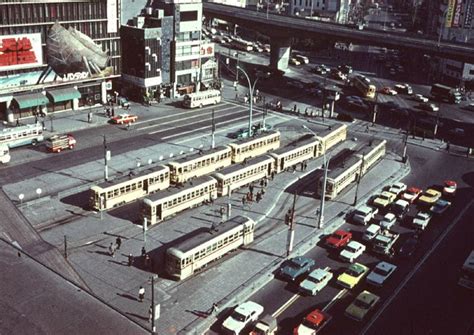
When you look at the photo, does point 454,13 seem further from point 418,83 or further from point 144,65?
point 144,65

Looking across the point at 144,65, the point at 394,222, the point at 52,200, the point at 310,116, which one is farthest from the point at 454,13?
the point at 52,200

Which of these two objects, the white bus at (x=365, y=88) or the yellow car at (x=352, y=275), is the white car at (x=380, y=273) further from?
the white bus at (x=365, y=88)

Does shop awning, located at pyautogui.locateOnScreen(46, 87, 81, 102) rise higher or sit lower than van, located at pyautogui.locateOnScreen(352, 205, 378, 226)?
higher

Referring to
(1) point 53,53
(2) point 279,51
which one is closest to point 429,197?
(1) point 53,53

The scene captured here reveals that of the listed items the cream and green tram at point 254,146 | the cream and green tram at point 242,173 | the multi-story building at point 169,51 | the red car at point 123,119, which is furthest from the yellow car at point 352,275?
the multi-story building at point 169,51

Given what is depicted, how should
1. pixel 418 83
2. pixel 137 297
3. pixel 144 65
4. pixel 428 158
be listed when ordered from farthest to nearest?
pixel 418 83 → pixel 144 65 → pixel 428 158 → pixel 137 297

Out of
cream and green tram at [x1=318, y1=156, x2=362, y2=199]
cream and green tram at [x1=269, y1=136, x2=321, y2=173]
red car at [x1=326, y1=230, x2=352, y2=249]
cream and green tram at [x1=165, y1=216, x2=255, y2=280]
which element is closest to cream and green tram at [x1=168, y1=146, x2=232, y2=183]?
cream and green tram at [x1=269, y1=136, x2=321, y2=173]

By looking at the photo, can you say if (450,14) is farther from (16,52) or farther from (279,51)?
(16,52)

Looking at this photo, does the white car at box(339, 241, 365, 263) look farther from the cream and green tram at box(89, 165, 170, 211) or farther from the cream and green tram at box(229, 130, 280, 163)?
the cream and green tram at box(229, 130, 280, 163)
